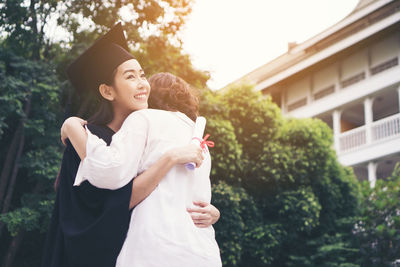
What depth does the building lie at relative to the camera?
1930cm

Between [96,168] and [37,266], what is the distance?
32.1 feet

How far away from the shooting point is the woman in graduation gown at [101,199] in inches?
82.9

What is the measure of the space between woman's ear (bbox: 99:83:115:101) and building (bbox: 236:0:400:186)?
17592mm

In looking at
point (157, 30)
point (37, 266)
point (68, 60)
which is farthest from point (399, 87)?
point (37, 266)

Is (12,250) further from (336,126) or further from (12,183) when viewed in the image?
(336,126)

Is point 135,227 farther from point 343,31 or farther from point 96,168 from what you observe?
point 343,31

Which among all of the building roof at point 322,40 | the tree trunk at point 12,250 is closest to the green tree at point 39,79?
the tree trunk at point 12,250

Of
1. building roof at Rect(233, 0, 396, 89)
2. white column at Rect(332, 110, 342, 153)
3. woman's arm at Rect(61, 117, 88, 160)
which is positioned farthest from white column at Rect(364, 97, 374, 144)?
woman's arm at Rect(61, 117, 88, 160)

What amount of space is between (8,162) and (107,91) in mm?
8567

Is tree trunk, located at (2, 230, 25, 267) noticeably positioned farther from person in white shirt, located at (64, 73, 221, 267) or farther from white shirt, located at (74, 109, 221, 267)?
white shirt, located at (74, 109, 221, 267)

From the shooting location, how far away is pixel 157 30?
11172mm

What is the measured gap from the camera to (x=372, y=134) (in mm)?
19344

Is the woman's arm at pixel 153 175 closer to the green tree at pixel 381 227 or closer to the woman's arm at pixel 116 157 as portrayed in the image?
the woman's arm at pixel 116 157

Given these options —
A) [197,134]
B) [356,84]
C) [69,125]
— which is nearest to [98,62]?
[69,125]
